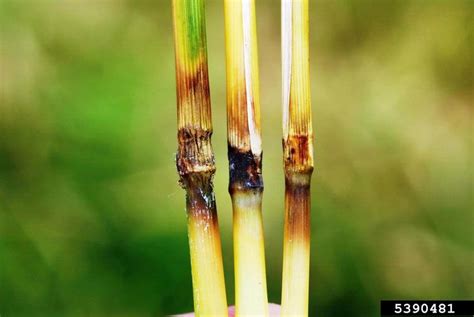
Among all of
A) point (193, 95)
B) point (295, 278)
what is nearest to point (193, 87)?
point (193, 95)

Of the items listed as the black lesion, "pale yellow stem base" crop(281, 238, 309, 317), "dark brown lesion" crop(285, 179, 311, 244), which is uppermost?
the black lesion

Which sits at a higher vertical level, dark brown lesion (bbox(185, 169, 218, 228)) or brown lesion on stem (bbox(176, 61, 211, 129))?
brown lesion on stem (bbox(176, 61, 211, 129))

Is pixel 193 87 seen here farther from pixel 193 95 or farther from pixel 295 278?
pixel 295 278

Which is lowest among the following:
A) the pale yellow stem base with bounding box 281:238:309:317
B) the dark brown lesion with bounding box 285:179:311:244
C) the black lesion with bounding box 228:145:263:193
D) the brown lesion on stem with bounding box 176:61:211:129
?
the pale yellow stem base with bounding box 281:238:309:317

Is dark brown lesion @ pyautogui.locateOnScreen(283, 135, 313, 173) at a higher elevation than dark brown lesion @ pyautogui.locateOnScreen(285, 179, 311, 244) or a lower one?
higher

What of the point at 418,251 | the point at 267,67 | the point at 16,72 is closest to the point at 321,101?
the point at 267,67

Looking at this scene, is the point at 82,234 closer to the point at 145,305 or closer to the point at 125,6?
the point at 145,305
